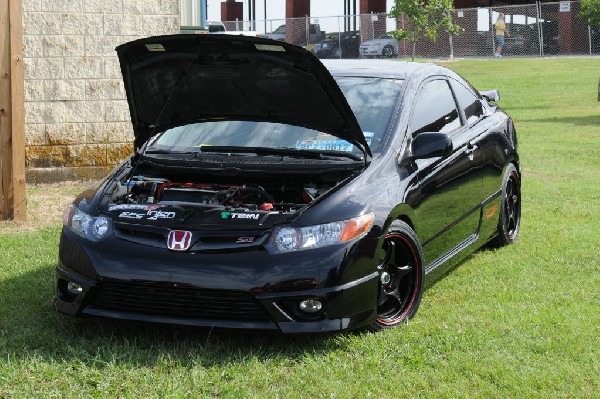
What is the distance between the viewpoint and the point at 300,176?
6273 mm

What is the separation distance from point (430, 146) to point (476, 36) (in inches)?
1407

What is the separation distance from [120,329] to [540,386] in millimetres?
2345

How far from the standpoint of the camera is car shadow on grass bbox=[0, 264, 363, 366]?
18.3 ft

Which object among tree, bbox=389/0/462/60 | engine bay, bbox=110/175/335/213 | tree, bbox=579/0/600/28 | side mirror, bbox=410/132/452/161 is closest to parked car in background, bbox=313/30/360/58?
tree, bbox=389/0/462/60

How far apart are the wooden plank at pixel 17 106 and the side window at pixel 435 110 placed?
3813 mm

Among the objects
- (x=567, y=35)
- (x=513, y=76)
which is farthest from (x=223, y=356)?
(x=567, y=35)

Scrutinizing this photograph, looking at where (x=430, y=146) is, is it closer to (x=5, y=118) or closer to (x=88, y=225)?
(x=88, y=225)

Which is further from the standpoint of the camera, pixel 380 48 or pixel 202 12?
pixel 380 48

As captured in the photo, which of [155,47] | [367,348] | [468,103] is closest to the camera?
[367,348]

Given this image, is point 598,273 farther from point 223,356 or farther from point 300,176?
point 223,356

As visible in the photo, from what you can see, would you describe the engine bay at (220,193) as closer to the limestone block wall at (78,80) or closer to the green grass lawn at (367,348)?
the green grass lawn at (367,348)

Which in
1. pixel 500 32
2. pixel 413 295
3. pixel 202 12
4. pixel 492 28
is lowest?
pixel 413 295

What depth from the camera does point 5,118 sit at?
31.0 ft

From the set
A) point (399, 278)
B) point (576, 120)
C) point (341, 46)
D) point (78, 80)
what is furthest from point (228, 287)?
point (341, 46)
